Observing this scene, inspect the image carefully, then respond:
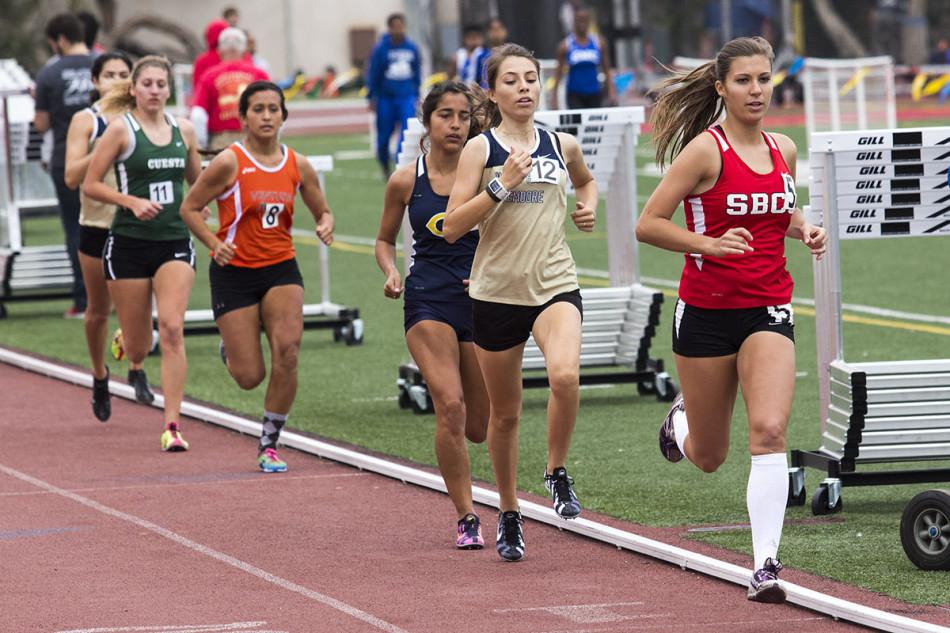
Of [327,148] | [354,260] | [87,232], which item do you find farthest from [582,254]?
[327,148]

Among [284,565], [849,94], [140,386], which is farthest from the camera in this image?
[849,94]

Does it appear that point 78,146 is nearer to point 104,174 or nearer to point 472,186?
point 104,174

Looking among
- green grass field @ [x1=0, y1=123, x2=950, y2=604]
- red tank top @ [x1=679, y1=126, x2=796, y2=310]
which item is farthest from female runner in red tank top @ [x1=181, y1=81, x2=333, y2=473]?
red tank top @ [x1=679, y1=126, x2=796, y2=310]

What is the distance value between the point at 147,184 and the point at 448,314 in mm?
3369

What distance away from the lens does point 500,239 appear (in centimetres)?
789

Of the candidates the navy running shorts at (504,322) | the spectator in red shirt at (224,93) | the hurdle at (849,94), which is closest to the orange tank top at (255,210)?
the navy running shorts at (504,322)

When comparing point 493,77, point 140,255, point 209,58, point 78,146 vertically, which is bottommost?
point 140,255

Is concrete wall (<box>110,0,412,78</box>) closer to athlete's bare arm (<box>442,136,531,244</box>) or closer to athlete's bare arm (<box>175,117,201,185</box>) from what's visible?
athlete's bare arm (<box>175,117,201,185</box>)

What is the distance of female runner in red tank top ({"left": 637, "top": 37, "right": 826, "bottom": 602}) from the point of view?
701 cm

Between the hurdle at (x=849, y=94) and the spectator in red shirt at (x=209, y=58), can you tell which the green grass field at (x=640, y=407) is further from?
the hurdle at (x=849, y=94)

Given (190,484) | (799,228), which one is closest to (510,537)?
(799,228)

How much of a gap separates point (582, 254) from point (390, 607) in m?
14.1

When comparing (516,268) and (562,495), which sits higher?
(516,268)

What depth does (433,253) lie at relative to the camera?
28.3 ft
